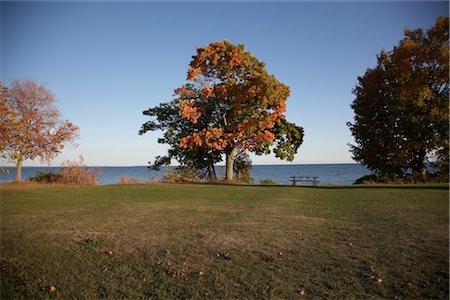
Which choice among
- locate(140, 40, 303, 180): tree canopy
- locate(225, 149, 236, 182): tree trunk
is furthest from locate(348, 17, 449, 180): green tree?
locate(225, 149, 236, 182): tree trunk

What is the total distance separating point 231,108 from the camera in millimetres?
31000

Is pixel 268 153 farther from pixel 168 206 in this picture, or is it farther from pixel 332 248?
pixel 332 248

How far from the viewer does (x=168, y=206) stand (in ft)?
45.5

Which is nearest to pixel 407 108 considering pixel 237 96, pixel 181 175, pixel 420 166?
pixel 420 166

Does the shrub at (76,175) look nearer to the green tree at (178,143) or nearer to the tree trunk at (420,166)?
the green tree at (178,143)

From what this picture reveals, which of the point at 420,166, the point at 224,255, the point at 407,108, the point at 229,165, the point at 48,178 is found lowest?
the point at 224,255

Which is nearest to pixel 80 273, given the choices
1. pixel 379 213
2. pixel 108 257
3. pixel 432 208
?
pixel 108 257

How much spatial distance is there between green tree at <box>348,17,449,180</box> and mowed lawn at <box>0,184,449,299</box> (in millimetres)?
19018

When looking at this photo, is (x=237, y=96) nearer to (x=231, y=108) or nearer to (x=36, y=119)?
(x=231, y=108)

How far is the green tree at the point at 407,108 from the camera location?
26984 millimetres

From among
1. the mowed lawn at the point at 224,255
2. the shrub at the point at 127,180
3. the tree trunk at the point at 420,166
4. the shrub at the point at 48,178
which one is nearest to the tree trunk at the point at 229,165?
the shrub at the point at 127,180

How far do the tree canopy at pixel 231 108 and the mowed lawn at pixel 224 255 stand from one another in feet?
58.7

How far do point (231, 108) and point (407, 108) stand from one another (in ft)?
55.2

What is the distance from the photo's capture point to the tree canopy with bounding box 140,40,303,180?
93.9ft
